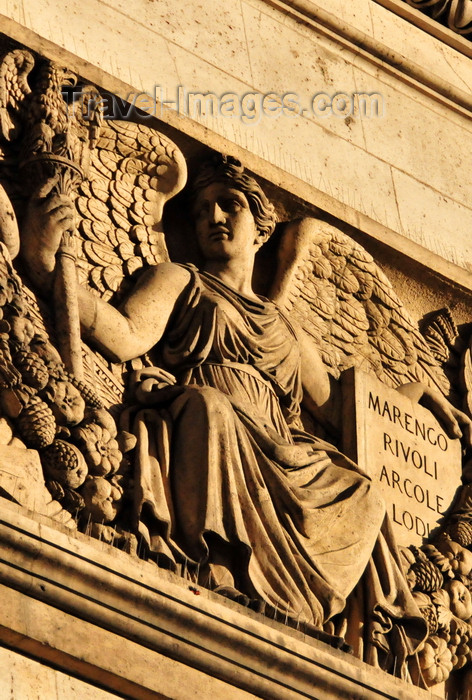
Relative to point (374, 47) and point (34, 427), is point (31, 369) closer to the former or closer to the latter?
point (34, 427)

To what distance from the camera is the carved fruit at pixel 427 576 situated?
26.2ft

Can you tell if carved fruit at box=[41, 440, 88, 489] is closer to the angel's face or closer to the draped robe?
the draped robe

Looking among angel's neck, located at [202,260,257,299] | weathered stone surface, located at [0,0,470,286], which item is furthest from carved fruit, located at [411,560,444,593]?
weathered stone surface, located at [0,0,470,286]

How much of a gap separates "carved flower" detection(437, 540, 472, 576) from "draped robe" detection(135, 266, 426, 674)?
463 mm

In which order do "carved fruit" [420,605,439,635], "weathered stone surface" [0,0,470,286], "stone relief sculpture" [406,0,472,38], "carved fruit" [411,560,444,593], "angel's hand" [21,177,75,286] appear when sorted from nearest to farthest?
"angel's hand" [21,177,75,286] → "carved fruit" [420,605,439,635] → "carved fruit" [411,560,444,593] → "weathered stone surface" [0,0,470,286] → "stone relief sculpture" [406,0,472,38]

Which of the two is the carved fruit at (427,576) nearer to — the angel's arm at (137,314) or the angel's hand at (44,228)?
the angel's arm at (137,314)

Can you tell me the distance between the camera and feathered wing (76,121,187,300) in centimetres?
776

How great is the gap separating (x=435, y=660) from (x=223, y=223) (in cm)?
182

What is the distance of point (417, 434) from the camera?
8492 mm

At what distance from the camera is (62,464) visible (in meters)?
6.77

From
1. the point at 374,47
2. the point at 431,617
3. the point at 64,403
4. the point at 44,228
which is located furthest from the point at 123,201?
the point at 374,47

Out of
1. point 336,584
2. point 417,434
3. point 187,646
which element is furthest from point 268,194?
point 187,646

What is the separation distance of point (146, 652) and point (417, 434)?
88.4 inches

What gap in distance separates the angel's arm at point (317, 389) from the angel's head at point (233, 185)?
0.47 metres
